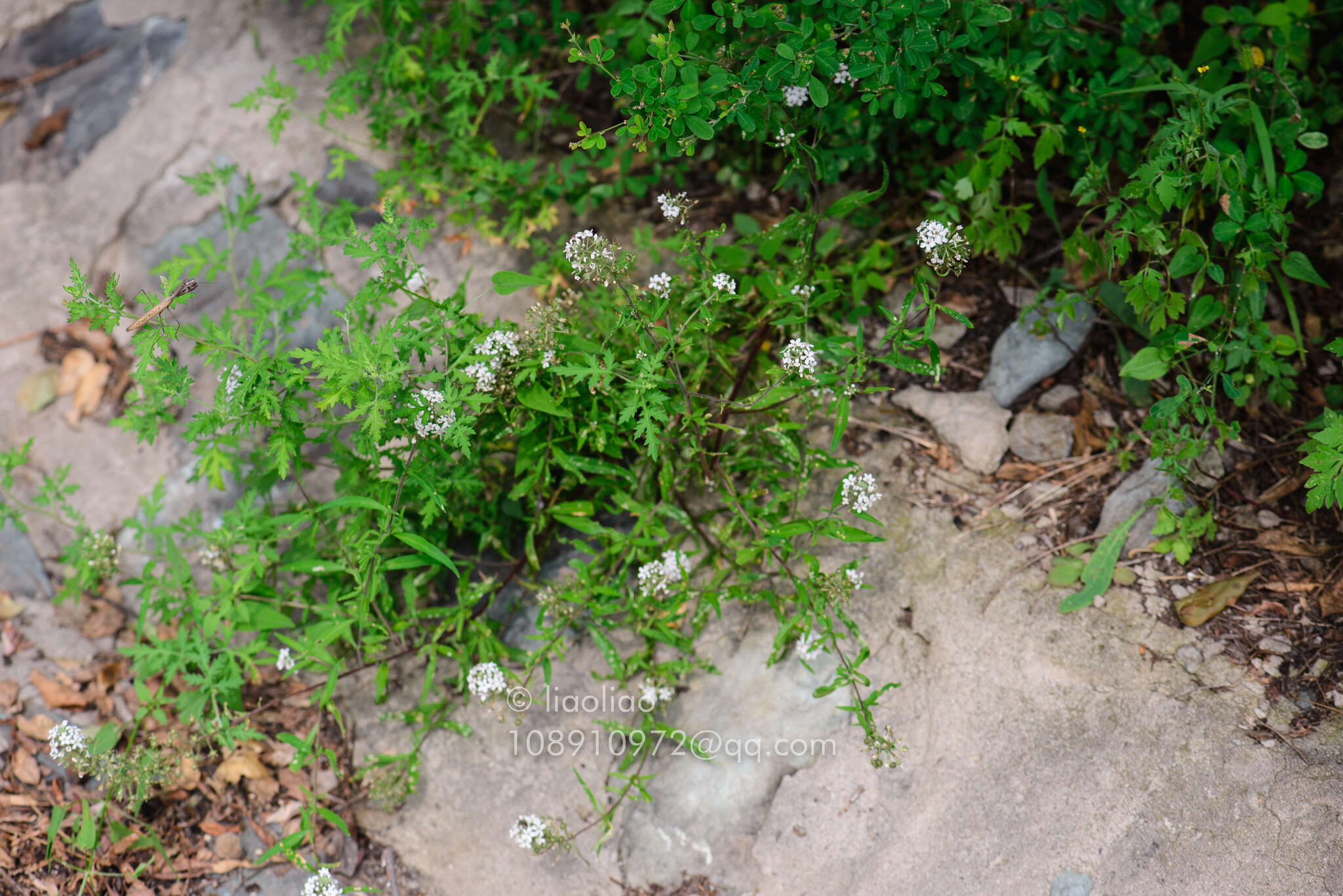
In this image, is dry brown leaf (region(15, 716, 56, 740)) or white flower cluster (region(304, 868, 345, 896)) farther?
dry brown leaf (region(15, 716, 56, 740))

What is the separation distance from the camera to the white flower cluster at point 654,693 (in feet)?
8.18

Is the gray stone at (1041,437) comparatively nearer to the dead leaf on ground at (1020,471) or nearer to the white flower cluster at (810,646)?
the dead leaf on ground at (1020,471)

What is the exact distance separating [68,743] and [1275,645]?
3.41m

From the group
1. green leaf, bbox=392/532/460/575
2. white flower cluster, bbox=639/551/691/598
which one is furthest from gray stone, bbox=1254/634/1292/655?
green leaf, bbox=392/532/460/575

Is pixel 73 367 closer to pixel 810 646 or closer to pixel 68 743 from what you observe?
pixel 68 743

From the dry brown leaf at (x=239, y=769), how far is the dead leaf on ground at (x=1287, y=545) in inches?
126

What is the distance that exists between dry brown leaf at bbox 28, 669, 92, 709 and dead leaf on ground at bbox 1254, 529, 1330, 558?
12.7 ft

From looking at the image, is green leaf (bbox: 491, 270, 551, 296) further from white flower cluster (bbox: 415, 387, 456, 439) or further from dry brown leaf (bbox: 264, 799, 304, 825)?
dry brown leaf (bbox: 264, 799, 304, 825)

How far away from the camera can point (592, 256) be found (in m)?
2.10

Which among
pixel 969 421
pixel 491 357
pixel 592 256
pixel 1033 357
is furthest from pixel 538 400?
pixel 1033 357

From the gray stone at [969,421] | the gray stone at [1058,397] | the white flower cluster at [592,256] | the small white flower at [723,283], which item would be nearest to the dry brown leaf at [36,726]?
the white flower cluster at [592,256]

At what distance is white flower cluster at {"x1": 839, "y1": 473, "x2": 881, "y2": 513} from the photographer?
2254mm

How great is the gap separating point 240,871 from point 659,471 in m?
1.86

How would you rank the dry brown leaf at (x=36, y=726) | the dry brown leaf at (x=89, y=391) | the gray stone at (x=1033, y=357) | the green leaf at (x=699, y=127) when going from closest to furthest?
the green leaf at (x=699, y=127), the gray stone at (x=1033, y=357), the dry brown leaf at (x=36, y=726), the dry brown leaf at (x=89, y=391)
